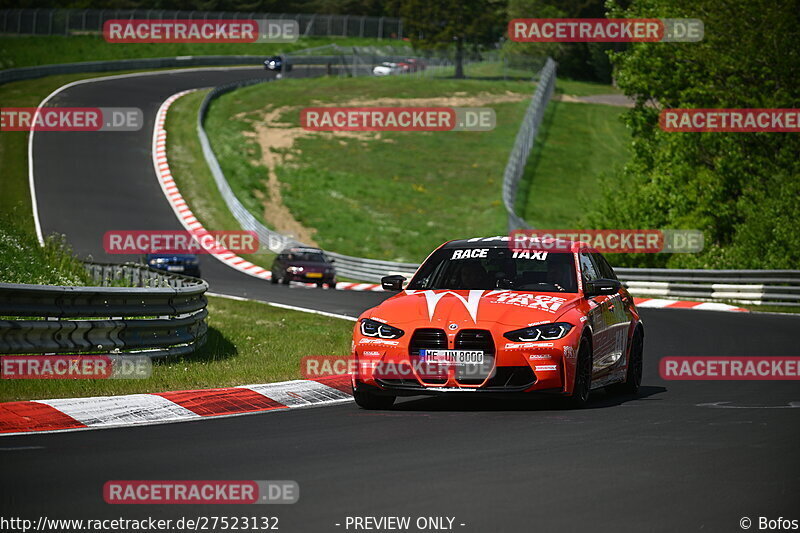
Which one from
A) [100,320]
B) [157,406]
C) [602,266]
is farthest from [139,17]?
[157,406]

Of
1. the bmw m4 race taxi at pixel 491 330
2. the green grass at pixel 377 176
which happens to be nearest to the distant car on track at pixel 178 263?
the green grass at pixel 377 176

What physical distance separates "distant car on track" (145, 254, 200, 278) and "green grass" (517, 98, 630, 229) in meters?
18.6

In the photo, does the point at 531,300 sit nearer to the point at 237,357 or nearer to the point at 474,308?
the point at 474,308

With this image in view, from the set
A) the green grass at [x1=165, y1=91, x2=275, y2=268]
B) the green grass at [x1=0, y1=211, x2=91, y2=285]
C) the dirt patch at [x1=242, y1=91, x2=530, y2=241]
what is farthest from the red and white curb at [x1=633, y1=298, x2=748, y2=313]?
the dirt patch at [x1=242, y1=91, x2=530, y2=241]

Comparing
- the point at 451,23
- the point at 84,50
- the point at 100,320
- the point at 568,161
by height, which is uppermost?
the point at 451,23

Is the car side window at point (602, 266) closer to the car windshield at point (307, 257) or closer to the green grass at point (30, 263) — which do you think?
the green grass at point (30, 263)

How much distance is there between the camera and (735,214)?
41906mm

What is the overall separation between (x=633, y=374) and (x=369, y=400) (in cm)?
321

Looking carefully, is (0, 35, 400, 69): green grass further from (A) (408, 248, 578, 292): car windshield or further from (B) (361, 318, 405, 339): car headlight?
(B) (361, 318, 405, 339): car headlight

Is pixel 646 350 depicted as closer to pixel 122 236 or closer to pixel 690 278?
pixel 690 278

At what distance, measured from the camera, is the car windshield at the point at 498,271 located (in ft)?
39.7

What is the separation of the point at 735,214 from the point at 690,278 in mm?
10246

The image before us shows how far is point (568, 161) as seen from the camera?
70938mm

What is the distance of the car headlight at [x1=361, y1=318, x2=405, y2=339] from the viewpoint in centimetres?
1120
